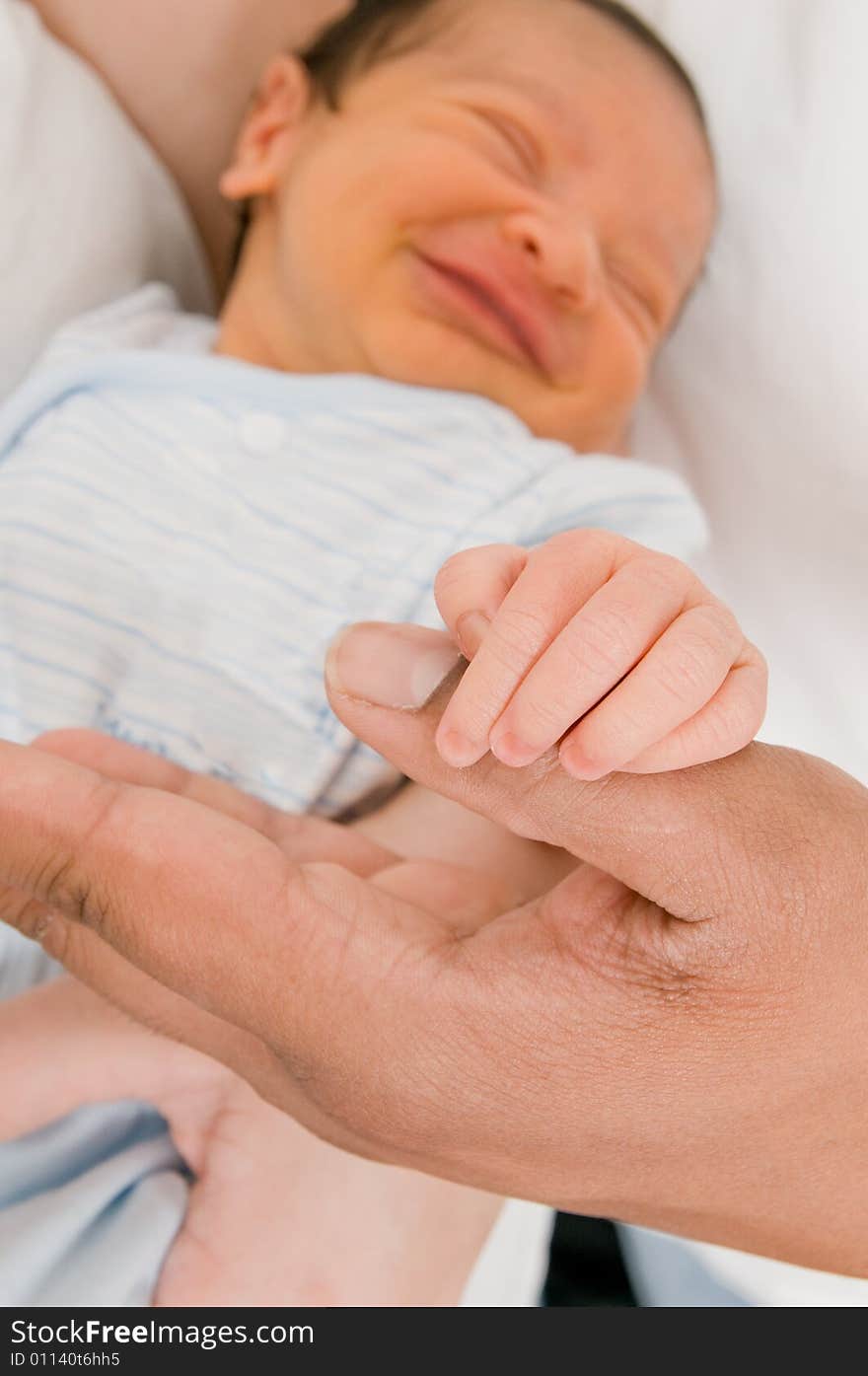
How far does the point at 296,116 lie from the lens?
1270 mm

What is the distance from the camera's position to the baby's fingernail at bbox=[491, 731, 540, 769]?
542mm

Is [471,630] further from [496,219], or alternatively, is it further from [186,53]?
[186,53]

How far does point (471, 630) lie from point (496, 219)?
2.20 feet

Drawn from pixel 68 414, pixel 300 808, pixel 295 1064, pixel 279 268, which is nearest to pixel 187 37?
pixel 279 268

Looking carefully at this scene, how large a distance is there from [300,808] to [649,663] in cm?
50

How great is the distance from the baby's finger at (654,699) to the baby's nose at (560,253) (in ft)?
1.94

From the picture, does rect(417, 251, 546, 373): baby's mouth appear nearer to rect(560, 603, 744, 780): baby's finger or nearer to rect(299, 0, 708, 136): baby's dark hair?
rect(299, 0, 708, 136): baby's dark hair

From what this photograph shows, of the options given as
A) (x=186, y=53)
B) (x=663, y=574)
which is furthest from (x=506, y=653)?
(x=186, y=53)

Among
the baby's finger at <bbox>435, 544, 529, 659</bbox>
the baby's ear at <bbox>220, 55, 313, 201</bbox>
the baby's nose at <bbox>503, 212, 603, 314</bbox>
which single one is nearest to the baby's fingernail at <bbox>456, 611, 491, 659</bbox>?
the baby's finger at <bbox>435, 544, 529, 659</bbox>

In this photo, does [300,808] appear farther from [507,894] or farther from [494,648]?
[494,648]

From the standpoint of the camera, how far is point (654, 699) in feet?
1.78

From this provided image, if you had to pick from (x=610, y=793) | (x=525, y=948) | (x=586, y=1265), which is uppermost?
(x=610, y=793)

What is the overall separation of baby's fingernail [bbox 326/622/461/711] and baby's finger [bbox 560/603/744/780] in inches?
3.6
